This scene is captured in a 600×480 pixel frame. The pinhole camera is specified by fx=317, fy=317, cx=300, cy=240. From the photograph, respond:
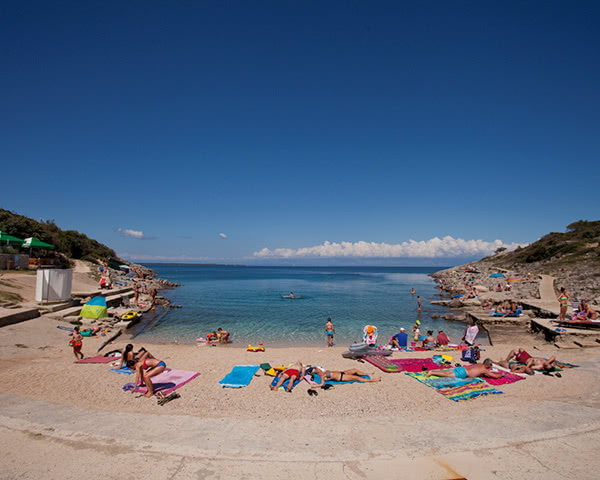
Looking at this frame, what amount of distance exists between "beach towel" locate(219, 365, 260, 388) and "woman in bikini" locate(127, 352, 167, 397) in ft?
5.85

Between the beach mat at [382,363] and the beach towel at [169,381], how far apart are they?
600cm

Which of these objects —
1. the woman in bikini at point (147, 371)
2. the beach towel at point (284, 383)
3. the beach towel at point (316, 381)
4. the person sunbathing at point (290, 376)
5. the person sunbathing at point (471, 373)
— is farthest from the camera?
the person sunbathing at point (471, 373)

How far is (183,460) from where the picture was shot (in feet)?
16.3

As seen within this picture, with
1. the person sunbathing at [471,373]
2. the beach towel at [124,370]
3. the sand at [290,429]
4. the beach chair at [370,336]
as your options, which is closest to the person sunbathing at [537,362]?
the sand at [290,429]

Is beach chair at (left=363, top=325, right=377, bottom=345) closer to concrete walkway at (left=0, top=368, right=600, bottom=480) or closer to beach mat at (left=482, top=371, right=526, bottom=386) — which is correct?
beach mat at (left=482, top=371, right=526, bottom=386)

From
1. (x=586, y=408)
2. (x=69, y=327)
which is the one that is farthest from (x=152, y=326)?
(x=586, y=408)

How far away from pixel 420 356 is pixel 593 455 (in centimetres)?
718

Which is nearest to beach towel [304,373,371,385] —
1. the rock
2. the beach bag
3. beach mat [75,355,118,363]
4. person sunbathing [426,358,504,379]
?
person sunbathing [426,358,504,379]

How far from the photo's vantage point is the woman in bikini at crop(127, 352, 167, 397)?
8.09 metres

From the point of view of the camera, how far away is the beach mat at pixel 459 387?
823cm

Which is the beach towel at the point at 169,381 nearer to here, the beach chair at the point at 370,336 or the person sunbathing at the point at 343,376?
the person sunbathing at the point at 343,376

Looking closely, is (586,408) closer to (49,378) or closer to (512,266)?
(49,378)

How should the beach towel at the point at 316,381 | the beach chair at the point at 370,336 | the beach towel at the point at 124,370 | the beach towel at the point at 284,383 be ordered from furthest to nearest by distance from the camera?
the beach chair at the point at 370,336
the beach towel at the point at 124,370
the beach towel at the point at 316,381
the beach towel at the point at 284,383

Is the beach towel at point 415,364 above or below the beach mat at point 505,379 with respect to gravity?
below
